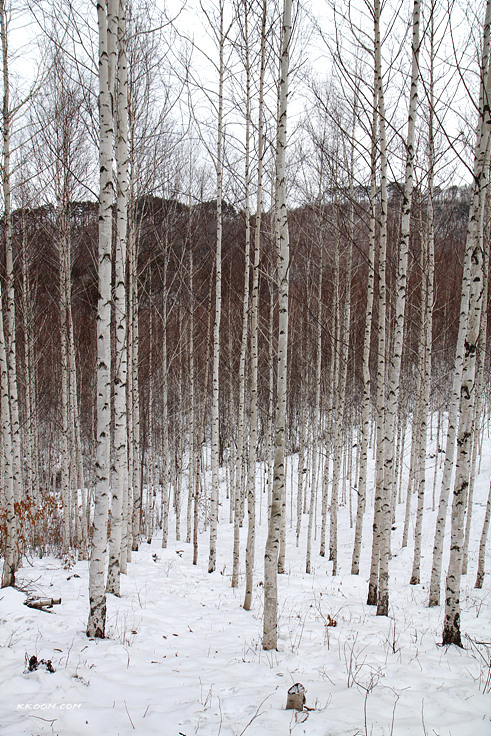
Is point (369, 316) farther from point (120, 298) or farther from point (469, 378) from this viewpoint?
point (120, 298)

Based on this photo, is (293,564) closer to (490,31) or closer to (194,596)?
(194,596)

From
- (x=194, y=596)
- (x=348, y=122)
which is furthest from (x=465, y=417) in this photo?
(x=348, y=122)

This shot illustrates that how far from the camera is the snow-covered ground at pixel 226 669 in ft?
9.40

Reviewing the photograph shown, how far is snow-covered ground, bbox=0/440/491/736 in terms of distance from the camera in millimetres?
2865

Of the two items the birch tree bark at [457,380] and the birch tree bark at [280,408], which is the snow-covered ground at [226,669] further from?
the birch tree bark at [457,380]

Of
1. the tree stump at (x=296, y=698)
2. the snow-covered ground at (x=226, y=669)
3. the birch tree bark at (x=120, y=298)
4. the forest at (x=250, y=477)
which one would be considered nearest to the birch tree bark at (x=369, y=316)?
the forest at (x=250, y=477)

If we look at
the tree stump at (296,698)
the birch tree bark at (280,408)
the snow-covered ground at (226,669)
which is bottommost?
the snow-covered ground at (226,669)

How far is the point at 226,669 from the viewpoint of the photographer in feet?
12.7

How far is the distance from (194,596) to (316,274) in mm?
9307

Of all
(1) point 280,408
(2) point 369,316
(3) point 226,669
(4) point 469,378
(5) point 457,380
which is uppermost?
(2) point 369,316

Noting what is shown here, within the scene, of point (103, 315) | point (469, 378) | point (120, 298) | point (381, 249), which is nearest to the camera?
point (103, 315)

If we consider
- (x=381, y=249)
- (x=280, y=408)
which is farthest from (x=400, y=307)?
(x=280, y=408)

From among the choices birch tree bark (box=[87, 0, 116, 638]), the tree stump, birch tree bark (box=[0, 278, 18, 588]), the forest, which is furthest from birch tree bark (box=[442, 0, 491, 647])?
birch tree bark (box=[0, 278, 18, 588])

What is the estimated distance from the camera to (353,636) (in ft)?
16.7
